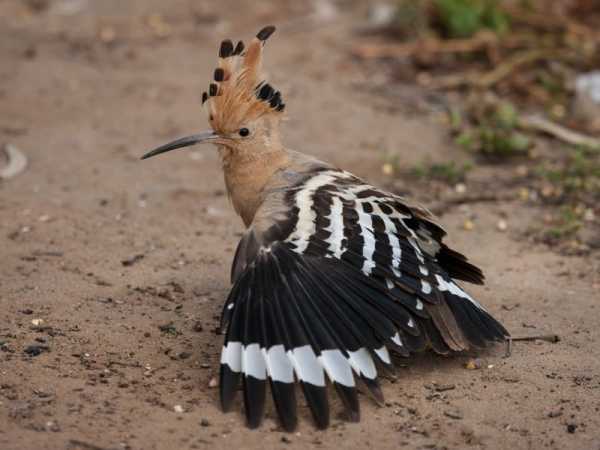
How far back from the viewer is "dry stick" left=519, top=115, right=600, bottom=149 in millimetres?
6363

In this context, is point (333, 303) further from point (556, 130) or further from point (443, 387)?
point (556, 130)

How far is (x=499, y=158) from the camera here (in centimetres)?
623

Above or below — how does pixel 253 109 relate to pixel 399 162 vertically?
above

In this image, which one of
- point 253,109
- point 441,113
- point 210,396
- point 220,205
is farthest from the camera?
point 441,113

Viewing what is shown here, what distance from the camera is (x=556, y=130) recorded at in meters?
6.45

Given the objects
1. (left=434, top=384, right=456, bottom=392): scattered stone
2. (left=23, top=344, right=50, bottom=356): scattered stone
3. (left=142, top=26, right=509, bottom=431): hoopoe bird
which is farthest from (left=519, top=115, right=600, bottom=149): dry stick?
(left=23, top=344, right=50, bottom=356): scattered stone

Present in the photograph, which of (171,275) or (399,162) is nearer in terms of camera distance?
(171,275)

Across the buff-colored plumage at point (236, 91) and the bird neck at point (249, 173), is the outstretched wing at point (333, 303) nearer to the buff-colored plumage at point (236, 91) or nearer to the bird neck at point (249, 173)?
the bird neck at point (249, 173)

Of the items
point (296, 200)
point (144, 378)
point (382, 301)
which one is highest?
point (296, 200)

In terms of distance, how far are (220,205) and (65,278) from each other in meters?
1.25

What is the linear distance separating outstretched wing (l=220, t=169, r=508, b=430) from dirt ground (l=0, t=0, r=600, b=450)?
13 centimetres

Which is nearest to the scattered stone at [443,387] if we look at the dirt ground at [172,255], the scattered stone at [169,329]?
the dirt ground at [172,255]

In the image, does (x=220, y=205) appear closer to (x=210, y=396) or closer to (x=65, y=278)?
(x=65, y=278)

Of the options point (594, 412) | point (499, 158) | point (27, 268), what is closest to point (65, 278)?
point (27, 268)
